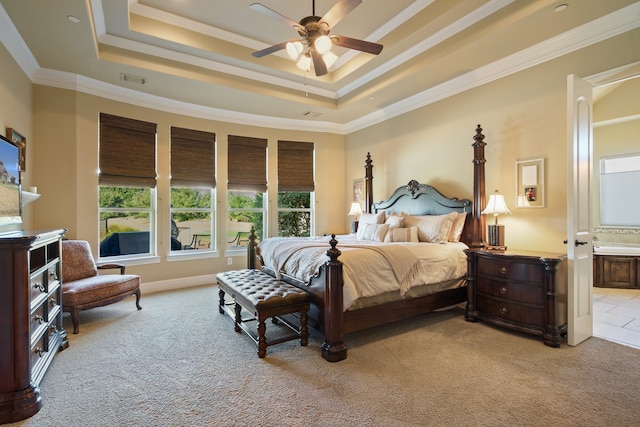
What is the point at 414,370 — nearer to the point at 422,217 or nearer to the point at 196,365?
the point at 196,365

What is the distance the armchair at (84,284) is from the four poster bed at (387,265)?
1593 millimetres

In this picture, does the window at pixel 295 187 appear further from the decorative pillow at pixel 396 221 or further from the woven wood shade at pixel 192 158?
the decorative pillow at pixel 396 221

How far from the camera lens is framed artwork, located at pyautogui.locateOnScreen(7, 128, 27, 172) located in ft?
10.5

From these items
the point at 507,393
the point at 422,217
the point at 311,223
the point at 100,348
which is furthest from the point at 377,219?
the point at 100,348

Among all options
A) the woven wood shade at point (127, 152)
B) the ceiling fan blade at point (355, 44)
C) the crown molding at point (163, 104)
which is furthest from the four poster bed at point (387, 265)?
the crown molding at point (163, 104)

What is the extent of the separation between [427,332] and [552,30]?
3366 mm

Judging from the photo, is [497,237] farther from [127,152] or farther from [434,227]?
[127,152]

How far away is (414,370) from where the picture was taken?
2.39 m

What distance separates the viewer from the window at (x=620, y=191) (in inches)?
221

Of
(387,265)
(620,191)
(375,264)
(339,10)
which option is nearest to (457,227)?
(387,265)

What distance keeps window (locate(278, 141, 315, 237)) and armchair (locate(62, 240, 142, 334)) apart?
9.75 feet

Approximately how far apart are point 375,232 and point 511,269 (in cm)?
174

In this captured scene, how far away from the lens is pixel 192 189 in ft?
17.6

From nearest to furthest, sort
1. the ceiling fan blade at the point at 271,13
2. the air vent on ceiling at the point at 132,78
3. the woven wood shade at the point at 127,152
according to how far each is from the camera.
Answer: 1. the ceiling fan blade at the point at 271,13
2. the air vent on ceiling at the point at 132,78
3. the woven wood shade at the point at 127,152
